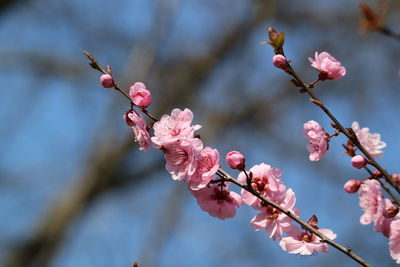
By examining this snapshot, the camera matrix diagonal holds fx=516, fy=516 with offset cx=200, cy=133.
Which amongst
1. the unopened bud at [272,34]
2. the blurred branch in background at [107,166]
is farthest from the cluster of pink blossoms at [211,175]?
the blurred branch in background at [107,166]

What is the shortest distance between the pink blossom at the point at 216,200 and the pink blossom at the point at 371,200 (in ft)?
0.93

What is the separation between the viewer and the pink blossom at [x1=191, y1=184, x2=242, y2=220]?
1.09 m

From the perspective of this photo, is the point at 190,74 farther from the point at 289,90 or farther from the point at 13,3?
the point at 13,3

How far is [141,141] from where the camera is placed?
40.4 inches

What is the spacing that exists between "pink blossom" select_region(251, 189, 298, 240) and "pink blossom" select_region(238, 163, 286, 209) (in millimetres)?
15

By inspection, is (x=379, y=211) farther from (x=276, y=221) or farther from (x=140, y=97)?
(x=140, y=97)

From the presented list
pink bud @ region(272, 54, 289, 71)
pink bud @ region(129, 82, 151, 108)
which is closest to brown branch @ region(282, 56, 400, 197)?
pink bud @ region(272, 54, 289, 71)

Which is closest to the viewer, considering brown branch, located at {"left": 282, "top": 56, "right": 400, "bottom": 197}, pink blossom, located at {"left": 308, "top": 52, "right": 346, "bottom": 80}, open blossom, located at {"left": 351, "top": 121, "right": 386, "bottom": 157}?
brown branch, located at {"left": 282, "top": 56, "right": 400, "bottom": 197}

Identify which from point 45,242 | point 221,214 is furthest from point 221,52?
point 221,214

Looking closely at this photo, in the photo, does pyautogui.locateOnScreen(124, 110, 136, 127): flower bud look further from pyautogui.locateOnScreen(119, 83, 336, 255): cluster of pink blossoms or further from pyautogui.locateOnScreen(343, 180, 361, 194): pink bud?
pyautogui.locateOnScreen(343, 180, 361, 194): pink bud

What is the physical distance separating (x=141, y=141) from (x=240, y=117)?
5192 mm

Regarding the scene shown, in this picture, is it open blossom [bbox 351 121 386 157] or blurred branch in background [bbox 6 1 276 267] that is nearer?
open blossom [bbox 351 121 386 157]

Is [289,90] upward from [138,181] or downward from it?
upward

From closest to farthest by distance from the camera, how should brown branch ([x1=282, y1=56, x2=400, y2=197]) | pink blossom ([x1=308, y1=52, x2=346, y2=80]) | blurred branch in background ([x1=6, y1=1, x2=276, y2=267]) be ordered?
brown branch ([x1=282, y1=56, x2=400, y2=197]) → pink blossom ([x1=308, y1=52, x2=346, y2=80]) → blurred branch in background ([x1=6, y1=1, x2=276, y2=267])
